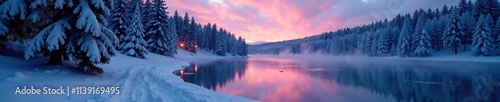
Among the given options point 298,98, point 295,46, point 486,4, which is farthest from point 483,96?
point 295,46

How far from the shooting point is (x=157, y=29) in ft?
158

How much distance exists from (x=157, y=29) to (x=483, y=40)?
56.7 m

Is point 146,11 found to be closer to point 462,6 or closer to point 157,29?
point 157,29

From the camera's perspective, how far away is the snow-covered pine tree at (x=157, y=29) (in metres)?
47.9

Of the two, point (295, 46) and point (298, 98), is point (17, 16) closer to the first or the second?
point (298, 98)

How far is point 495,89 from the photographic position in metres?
15.3

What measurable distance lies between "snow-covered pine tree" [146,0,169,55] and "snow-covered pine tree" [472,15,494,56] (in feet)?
178

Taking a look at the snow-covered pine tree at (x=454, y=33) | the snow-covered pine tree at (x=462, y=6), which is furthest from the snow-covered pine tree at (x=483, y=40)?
the snow-covered pine tree at (x=462, y=6)

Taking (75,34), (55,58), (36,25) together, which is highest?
(36,25)

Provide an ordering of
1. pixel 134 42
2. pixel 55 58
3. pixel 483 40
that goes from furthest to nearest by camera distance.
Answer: pixel 483 40 < pixel 134 42 < pixel 55 58

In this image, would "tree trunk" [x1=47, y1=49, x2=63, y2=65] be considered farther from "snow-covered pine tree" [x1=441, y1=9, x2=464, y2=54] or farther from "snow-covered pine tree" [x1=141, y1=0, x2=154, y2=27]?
"snow-covered pine tree" [x1=441, y1=9, x2=464, y2=54]

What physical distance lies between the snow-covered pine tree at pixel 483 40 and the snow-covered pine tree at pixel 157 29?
54.4 meters

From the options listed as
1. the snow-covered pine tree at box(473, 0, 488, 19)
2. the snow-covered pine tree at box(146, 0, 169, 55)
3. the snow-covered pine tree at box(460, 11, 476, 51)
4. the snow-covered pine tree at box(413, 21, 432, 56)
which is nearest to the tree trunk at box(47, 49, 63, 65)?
the snow-covered pine tree at box(146, 0, 169, 55)

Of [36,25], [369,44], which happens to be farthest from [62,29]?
[369,44]
